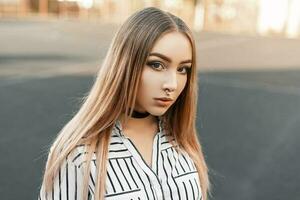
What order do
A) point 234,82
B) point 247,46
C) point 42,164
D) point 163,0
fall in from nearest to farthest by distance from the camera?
1. point 42,164
2. point 234,82
3. point 247,46
4. point 163,0

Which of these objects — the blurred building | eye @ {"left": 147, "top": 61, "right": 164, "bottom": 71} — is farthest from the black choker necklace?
the blurred building

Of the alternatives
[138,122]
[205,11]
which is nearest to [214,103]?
[138,122]

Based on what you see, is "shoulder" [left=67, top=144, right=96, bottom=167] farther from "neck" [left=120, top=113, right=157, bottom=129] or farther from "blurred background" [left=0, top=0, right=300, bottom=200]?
"blurred background" [left=0, top=0, right=300, bottom=200]

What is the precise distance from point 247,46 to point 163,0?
8.29 m

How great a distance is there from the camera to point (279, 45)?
1599 centimetres

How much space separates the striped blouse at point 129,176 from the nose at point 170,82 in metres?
0.23

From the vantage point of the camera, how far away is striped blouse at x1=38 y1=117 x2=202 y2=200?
1.38 meters

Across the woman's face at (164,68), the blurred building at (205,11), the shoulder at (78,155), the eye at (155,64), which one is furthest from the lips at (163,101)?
the blurred building at (205,11)

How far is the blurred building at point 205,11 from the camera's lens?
67.0 feet

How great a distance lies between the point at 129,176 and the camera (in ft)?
4.60

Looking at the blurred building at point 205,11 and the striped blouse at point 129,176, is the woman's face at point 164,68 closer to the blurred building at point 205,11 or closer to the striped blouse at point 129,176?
the striped blouse at point 129,176

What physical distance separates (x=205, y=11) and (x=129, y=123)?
70.1ft

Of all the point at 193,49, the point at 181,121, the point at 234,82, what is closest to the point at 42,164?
the point at 181,121

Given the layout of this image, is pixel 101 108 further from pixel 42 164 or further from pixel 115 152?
pixel 42 164
